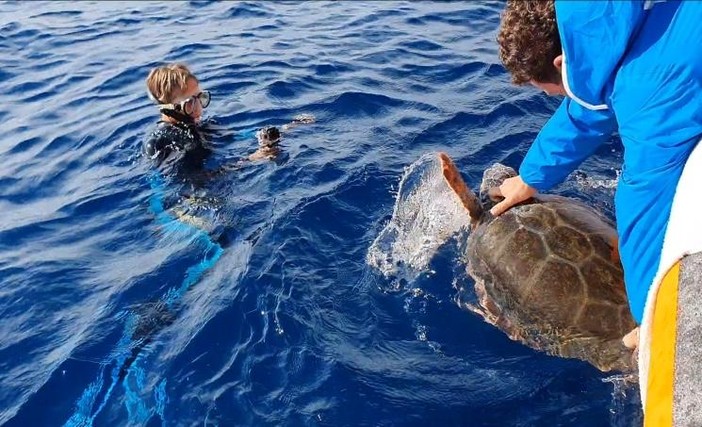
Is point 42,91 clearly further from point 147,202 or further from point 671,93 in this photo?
point 671,93

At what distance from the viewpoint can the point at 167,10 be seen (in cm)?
1305

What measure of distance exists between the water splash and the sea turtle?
48 centimetres

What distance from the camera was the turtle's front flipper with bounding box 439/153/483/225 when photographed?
4418 mm

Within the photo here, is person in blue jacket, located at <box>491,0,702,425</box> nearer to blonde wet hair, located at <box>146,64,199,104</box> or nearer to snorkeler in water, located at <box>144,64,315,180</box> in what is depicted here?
snorkeler in water, located at <box>144,64,315,180</box>

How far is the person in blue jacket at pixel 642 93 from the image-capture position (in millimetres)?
2344

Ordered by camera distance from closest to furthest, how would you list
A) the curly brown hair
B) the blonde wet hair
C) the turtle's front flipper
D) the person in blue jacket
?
the person in blue jacket
the curly brown hair
the turtle's front flipper
the blonde wet hair

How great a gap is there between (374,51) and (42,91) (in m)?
4.93

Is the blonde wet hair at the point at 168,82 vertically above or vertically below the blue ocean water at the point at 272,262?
above

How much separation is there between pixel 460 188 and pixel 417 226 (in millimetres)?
896

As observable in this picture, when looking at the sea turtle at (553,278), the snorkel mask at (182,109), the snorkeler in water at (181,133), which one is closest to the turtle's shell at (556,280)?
the sea turtle at (553,278)

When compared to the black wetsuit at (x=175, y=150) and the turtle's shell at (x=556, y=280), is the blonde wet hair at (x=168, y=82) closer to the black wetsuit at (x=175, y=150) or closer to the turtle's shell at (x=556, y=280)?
the black wetsuit at (x=175, y=150)

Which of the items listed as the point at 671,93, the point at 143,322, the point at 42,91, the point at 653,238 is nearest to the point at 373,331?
the point at 143,322

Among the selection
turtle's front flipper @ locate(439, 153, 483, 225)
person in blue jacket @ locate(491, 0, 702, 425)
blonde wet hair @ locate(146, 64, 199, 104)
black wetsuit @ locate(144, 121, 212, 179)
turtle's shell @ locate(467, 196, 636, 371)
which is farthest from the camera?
blonde wet hair @ locate(146, 64, 199, 104)

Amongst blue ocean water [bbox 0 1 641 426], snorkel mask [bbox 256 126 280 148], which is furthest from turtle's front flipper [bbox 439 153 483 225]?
snorkel mask [bbox 256 126 280 148]
